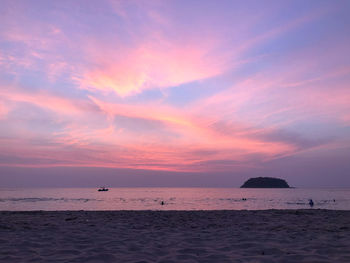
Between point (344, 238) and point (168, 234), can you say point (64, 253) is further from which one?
point (344, 238)

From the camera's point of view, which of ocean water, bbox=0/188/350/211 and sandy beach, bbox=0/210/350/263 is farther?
ocean water, bbox=0/188/350/211

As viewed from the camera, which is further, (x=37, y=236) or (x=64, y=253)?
(x=37, y=236)

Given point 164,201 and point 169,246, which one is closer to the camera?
point 169,246

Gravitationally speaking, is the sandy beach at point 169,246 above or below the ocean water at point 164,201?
above

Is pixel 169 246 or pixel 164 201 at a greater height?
pixel 169 246

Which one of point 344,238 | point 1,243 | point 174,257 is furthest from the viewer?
point 344,238

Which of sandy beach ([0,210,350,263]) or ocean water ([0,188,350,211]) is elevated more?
sandy beach ([0,210,350,263])

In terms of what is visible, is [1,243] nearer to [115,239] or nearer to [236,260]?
[115,239]

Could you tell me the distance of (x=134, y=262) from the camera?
6406mm

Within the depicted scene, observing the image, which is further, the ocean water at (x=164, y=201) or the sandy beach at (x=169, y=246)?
the ocean water at (x=164, y=201)

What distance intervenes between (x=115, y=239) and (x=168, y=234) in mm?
1932

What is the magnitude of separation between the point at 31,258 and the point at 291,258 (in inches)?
229

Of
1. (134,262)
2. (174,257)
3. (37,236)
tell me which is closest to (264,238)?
(174,257)

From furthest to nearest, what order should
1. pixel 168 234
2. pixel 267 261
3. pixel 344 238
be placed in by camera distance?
pixel 168 234
pixel 344 238
pixel 267 261
